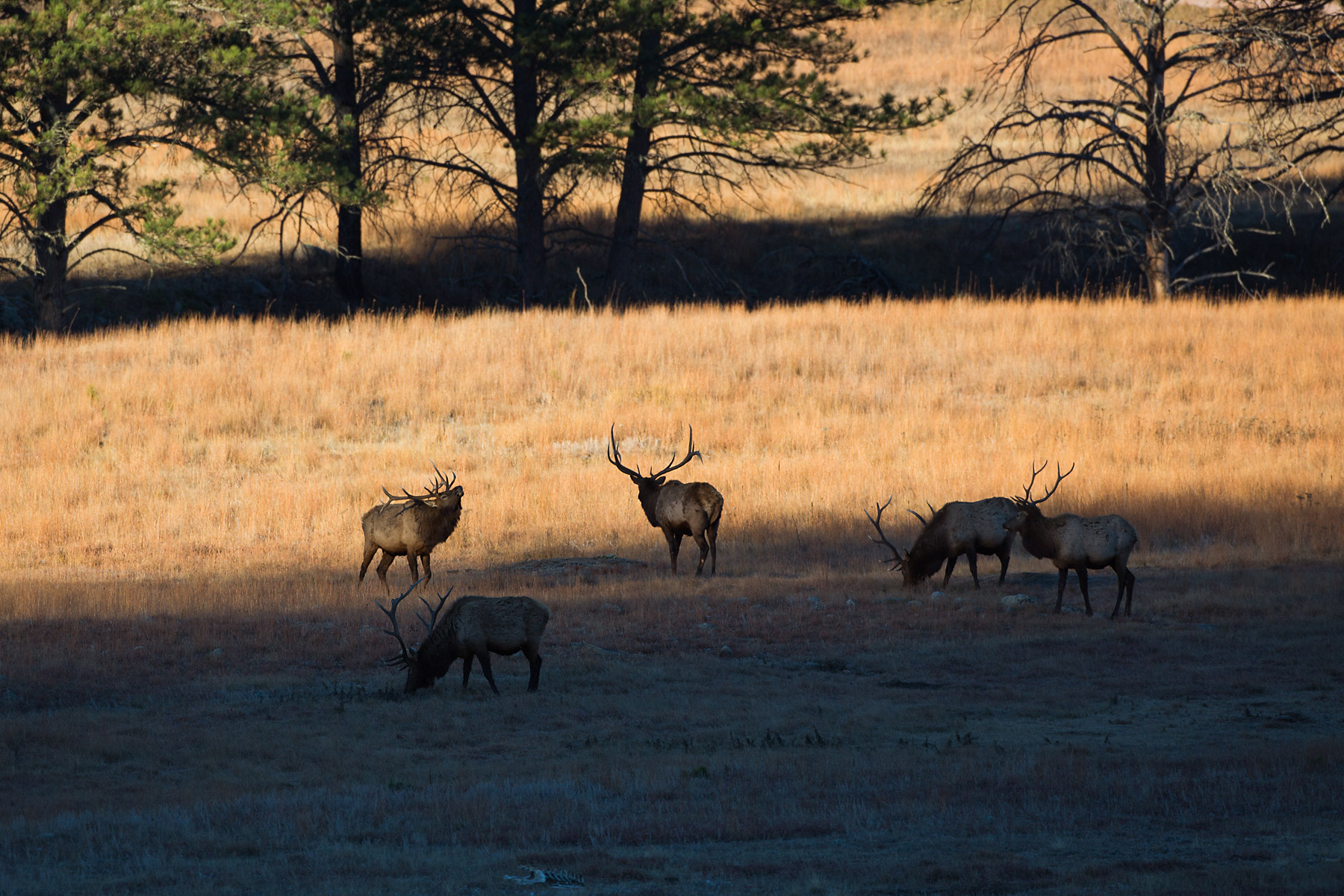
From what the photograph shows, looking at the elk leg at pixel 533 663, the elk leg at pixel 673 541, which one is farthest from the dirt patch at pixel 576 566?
the elk leg at pixel 533 663

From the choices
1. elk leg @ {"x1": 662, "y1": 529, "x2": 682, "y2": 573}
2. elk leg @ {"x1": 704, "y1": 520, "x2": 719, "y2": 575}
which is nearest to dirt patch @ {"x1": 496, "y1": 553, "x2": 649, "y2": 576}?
elk leg @ {"x1": 662, "y1": 529, "x2": 682, "y2": 573}

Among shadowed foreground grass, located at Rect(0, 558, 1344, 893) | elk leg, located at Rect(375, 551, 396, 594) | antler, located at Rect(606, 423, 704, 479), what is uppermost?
antler, located at Rect(606, 423, 704, 479)

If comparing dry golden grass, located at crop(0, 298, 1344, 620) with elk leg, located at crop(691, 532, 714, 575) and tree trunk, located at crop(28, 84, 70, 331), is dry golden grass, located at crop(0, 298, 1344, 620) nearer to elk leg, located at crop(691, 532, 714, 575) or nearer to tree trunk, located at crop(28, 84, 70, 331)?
elk leg, located at crop(691, 532, 714, 575)

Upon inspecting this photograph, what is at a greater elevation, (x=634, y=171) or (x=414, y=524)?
(x=634, y=171)

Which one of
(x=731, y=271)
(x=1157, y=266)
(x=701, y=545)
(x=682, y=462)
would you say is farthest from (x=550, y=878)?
(x=731, y=271)

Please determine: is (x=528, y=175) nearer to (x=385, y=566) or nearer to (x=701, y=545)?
(x=385, y=566)

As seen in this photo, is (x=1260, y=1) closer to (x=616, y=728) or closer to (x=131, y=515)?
(x=131, y=515)

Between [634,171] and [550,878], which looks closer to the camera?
[550,878]

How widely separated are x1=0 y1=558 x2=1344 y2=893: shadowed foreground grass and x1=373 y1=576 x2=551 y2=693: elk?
323mm

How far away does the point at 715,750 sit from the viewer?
28.9 ft

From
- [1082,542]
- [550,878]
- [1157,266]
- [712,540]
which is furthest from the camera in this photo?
[1157,266]

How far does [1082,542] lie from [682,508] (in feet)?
13.7

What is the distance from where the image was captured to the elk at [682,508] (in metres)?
14.5

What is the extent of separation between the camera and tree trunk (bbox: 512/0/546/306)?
1219 inches
